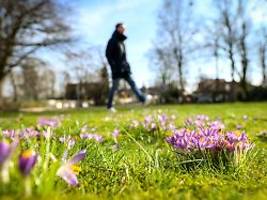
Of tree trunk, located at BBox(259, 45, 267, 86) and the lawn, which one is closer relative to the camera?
the lawn

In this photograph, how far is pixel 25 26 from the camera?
3219 cm

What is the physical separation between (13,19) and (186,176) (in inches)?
1180

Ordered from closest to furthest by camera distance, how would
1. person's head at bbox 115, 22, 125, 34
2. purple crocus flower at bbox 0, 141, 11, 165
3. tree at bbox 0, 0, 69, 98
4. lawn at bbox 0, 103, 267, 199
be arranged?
purple crocus flower at bbox 0, 141, 11, 165 < lawn at bbox 0, 103, 267, 199 < person's head at bbox 115, 22, 125, 34 < tree at bbox 0, 0, 69, 98

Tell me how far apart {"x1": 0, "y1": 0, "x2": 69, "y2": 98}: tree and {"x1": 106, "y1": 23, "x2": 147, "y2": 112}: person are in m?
19.5

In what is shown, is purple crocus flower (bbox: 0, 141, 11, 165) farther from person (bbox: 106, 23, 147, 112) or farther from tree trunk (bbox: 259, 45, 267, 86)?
tree trunk (bbox: 259, 45, 267, 86)

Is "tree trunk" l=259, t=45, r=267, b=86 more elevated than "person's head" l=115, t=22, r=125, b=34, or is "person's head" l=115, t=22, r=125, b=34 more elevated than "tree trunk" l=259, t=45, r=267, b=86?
"tree trunk" l=259, t=45, r=267, b=86

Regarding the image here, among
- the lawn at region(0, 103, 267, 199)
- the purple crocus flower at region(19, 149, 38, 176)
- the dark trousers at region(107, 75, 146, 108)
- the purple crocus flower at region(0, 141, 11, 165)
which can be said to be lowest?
the lawn at region(0, 103, 267, 199)

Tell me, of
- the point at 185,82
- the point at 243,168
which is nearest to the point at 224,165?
the point at 243,168

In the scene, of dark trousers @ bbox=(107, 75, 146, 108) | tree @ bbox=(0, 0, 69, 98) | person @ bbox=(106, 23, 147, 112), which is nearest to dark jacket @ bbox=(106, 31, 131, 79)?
person @ bbox=(106, 23, 147, 112)

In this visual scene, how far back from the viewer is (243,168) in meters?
2.79

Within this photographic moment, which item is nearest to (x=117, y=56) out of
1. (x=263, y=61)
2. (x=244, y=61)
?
(x=244, y=61)

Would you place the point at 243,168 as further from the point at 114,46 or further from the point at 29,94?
the point at 29,94

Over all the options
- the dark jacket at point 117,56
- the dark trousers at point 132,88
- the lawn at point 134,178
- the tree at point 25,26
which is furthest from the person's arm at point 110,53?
the tree at point 25,26

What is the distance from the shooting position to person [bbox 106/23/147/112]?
38.6ft
